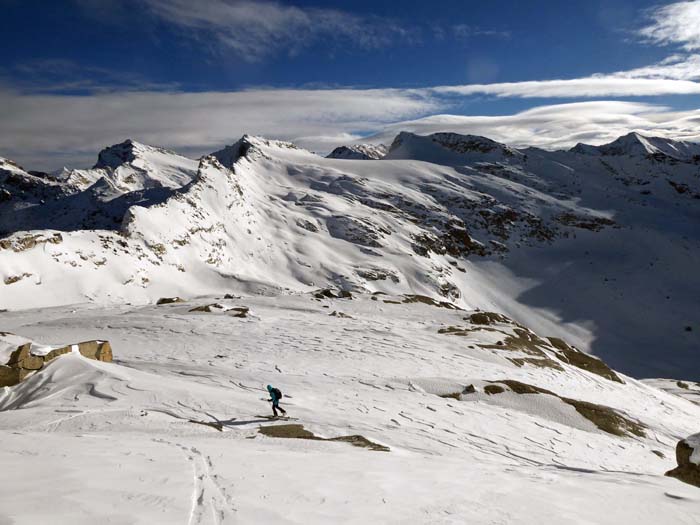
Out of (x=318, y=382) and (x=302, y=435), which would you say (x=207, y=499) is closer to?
(x=302, y=435)

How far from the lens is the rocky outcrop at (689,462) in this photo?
33.7ft

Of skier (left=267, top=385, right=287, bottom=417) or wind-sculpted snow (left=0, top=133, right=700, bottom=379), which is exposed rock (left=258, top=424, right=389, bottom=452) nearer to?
skier (left=267, top=385, right=287, bottom=417)

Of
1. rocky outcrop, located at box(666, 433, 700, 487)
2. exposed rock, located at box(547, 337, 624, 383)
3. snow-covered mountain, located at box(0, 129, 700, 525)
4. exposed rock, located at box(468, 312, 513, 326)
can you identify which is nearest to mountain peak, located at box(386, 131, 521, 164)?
snow-covered mountain, located at box(0, 129, 700, 525)

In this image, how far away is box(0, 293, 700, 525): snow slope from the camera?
696cm

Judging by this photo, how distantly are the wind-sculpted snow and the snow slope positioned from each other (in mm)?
32506

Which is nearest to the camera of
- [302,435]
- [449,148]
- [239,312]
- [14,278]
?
[302,435]

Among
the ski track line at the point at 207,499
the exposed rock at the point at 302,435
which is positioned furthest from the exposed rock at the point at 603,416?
the ski track line at the point at 207,499

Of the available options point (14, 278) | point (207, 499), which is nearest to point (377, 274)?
point (14, 278)

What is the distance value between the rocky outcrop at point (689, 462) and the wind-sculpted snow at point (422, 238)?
52.4 m

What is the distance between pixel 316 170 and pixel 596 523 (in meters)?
138

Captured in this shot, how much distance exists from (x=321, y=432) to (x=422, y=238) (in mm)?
98762

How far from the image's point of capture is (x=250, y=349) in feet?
80.3

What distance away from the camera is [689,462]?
10492 millimetres

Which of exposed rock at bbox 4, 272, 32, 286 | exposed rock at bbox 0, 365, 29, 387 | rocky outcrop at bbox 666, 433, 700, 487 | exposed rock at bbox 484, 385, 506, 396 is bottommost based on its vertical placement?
exposed rock at bbox 4, 272, 32, 286
